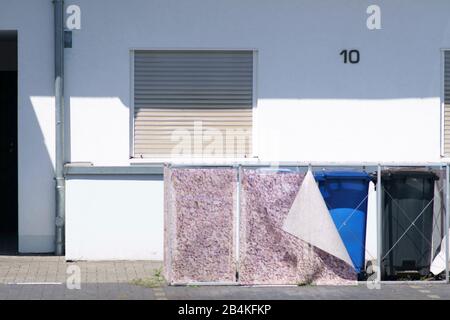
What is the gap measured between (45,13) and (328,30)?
13.4 feet

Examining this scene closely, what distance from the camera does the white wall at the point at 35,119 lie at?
553 inches

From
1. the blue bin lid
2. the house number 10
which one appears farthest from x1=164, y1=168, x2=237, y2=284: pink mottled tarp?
the house number 10

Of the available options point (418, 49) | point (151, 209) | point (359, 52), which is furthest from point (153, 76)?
point (418, 49)

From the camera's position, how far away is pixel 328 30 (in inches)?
565

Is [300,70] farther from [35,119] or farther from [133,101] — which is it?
[35,119]

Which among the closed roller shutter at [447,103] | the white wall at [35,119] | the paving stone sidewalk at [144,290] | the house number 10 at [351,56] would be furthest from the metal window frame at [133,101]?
the closed roller shutter at [447,103]

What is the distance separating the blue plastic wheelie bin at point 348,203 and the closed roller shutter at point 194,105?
9.50 ft

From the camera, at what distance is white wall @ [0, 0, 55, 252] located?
14047 millimetres

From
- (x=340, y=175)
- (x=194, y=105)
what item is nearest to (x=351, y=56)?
(x=194, y=105)

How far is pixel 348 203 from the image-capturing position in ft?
38.7

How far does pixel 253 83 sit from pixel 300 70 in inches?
28.0

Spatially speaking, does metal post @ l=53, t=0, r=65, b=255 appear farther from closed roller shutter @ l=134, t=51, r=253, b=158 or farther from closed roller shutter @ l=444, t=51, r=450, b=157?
closed roller shutter @ l=444, t=51, r=450, b=157

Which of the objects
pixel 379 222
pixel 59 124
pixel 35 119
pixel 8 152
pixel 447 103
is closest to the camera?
pixel 379 222

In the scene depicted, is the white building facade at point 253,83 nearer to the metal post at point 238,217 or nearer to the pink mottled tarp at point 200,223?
the pink mottled tarp at point 200,223
